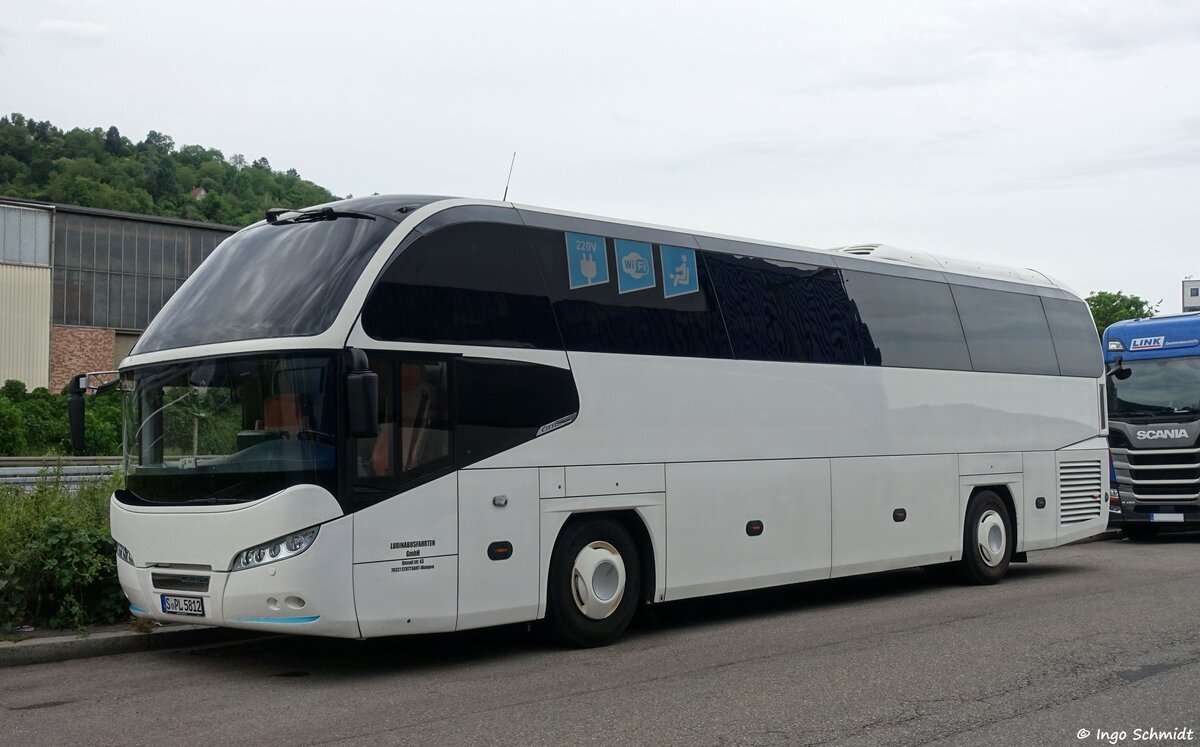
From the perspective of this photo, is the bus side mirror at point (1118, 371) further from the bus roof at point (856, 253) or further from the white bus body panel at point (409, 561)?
the white bus body panel at point (409, 561)

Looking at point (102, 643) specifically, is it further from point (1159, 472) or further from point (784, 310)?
point (1159, 472)

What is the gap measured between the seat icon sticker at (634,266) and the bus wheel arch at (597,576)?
199cm

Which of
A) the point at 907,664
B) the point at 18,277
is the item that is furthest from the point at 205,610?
the point at 18,277

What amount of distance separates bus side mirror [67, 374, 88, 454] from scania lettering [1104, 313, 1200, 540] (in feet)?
54.5

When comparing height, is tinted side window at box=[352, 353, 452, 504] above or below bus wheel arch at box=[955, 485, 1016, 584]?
above

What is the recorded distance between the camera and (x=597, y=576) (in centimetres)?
1059

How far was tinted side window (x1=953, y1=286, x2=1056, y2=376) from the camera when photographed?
604 inches

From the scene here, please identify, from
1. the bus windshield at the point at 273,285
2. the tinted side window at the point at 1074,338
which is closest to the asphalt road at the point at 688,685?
the bus windshield at the point at 273,285

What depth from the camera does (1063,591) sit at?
46.8 feet

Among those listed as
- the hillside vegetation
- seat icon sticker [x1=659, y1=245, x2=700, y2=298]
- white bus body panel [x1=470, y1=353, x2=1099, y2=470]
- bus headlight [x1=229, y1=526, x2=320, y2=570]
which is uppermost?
the hillside vegetation

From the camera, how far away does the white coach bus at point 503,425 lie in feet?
29.4

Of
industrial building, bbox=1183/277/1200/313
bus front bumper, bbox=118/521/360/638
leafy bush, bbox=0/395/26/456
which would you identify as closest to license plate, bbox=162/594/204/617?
bus front bumper, bbox=118/521/360/638

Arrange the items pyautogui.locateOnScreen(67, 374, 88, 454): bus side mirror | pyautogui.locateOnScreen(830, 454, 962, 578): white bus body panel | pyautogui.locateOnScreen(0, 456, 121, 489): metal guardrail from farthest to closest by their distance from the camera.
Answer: pyautogui.locateOnScreen(830, 454, 962, 578): white bus body panel < pyautogui.locateOnScreen(0, 456, 121, 489): metal guardrail < pyautogui.locateOnScreen(67, 374, 88, 454): bus side mirror

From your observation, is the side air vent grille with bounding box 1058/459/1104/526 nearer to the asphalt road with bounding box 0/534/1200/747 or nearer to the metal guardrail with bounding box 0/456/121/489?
the asphalt road with bounding box 0/534/1200/747
